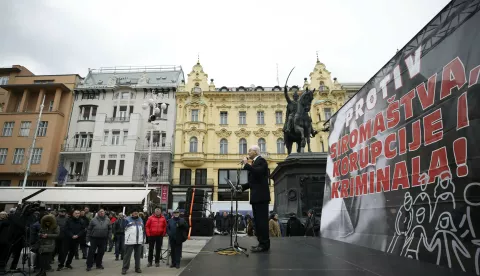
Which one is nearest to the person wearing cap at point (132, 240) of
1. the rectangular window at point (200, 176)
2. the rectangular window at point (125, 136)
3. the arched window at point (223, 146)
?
the rectangular window at point (200, 176)

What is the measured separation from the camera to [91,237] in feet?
25.8

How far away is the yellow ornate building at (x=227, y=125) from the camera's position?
31875mm

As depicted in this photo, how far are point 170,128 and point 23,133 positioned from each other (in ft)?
58.5

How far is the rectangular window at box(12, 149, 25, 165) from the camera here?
30766 mm

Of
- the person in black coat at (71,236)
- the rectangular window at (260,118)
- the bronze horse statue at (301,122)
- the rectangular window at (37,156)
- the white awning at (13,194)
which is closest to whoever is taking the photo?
the person in black coat at (71,236)

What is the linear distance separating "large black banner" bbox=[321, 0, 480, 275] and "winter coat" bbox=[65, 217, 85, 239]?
8.13 metres

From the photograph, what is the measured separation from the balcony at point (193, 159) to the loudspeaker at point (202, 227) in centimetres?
2233

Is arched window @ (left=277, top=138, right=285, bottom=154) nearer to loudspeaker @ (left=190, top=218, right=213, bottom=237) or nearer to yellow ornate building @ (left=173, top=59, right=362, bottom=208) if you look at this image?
yellow ornate building @ (left=173, top=59, right=362, bottom=208)

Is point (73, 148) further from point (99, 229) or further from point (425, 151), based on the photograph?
point (425, 151)

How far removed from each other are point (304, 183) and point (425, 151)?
6.72 metres

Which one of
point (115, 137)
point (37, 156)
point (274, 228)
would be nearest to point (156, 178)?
point (115, 137)

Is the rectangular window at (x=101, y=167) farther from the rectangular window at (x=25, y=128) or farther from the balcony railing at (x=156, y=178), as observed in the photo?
the rectangular window at (x=25, y=128)

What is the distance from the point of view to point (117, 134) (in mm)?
33188

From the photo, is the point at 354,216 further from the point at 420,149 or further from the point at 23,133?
the point at 23,133
